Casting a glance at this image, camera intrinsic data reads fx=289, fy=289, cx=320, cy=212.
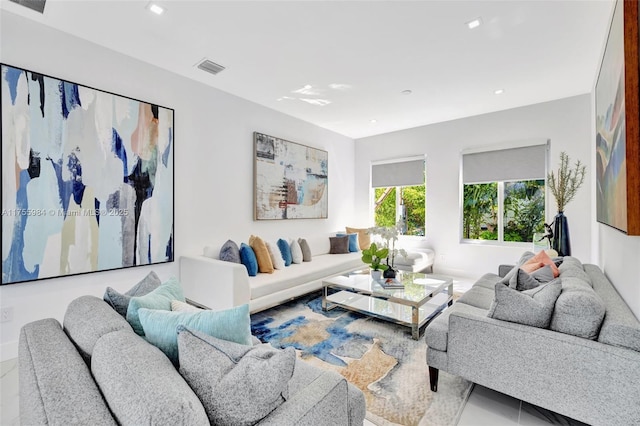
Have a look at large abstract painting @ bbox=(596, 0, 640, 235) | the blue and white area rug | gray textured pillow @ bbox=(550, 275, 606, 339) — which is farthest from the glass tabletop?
large abstract painting @ bbox=(596, 0, 640, 235)

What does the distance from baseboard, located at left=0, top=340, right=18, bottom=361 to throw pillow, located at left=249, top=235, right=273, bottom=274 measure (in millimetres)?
2152

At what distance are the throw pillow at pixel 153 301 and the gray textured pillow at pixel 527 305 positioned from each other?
1.80m

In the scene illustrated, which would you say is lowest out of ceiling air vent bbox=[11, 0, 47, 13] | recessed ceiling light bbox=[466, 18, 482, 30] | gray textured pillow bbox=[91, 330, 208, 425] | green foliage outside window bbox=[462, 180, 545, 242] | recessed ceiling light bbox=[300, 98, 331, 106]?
gray textured pillow bbox=[91, 330, 208, 425]

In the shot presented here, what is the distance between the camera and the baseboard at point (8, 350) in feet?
7.59

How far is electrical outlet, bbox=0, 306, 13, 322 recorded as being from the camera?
7.59ft

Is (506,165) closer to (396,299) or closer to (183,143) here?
(396,299)

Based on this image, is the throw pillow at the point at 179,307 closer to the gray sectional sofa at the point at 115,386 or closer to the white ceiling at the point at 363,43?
the gray sectional sofa at the point at 115,386

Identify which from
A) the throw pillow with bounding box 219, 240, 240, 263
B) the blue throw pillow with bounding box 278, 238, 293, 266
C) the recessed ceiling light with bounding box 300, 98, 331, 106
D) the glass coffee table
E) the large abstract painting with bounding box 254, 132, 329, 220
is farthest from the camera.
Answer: the large abstract painting with bounding box 254, 132, 329, 220

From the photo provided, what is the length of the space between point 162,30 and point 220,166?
160cm

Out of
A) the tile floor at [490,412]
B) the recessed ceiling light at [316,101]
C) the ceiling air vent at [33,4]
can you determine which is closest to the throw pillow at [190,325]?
the tile floor at [490,412]

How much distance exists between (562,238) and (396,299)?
2.36 m

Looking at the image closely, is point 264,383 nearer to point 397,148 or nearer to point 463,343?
point 463,343

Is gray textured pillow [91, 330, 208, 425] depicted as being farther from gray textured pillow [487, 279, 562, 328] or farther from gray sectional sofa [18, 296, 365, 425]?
gray textured pillow [487, 279, 562, 328]

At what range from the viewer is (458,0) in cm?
218
